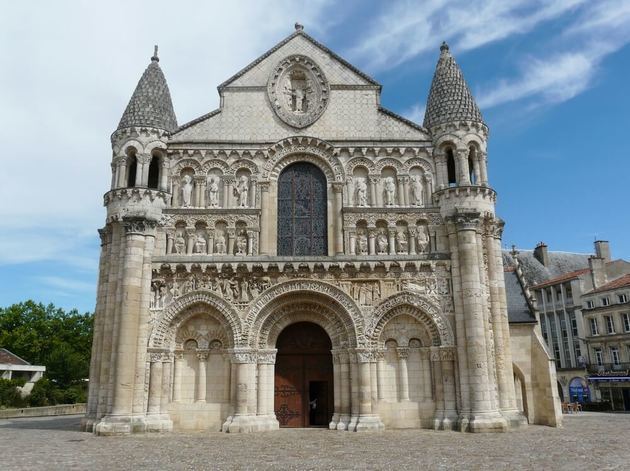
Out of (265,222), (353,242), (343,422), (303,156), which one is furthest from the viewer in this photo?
(303,156)

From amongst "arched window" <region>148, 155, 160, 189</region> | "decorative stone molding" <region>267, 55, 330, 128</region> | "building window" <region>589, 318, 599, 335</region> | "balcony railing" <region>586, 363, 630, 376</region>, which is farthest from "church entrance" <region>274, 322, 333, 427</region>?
"building window" <region>589, 318, 599, 335</region>

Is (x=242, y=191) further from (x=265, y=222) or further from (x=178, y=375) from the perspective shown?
(x=178, y=375)

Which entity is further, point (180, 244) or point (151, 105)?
point (151, 105)

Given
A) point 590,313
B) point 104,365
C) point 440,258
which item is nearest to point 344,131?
point 440,258

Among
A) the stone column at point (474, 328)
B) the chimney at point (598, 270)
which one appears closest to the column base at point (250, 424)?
the stone column at point (474, 328)

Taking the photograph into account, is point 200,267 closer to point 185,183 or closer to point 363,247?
point 185,183

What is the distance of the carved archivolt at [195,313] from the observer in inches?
791

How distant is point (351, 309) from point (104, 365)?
9.29 m

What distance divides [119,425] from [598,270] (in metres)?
41.6

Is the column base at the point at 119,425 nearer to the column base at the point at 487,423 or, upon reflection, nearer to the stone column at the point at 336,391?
the stone column at the point at 336,391

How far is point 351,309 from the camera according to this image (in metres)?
20.3

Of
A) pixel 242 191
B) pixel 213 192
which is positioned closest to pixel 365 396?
pixel 242 191

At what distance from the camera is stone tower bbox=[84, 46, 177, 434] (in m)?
19.0

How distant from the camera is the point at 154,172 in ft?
75.7
